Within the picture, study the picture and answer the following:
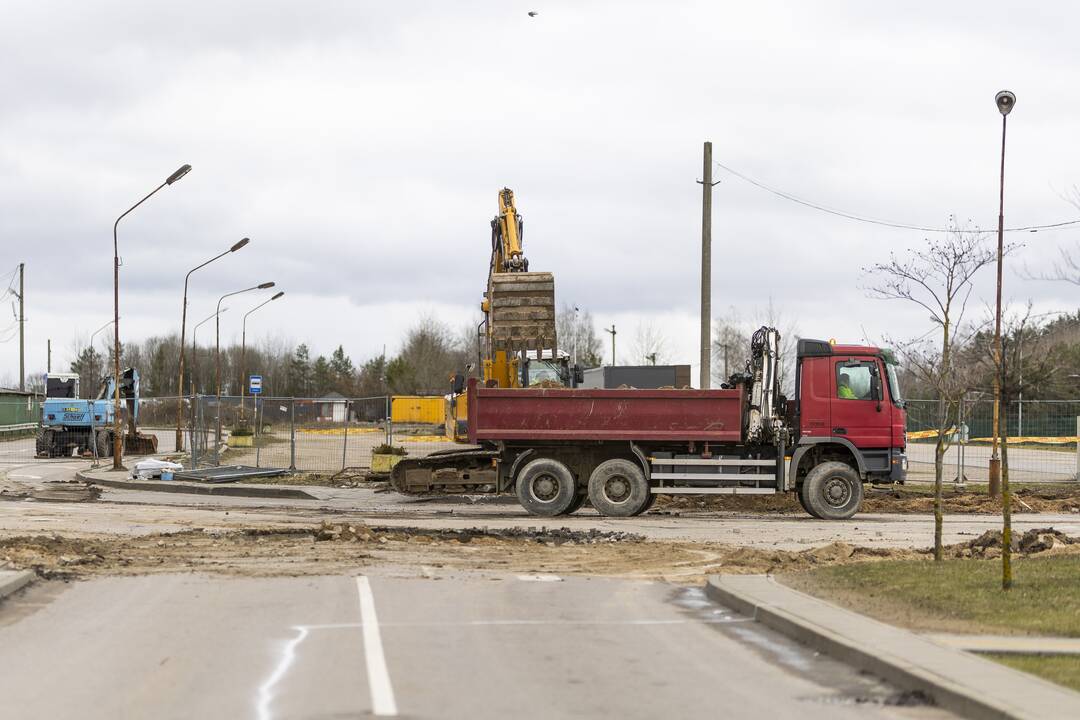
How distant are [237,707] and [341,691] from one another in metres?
0.70

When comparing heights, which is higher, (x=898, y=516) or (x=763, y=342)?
(x=763, y=342)

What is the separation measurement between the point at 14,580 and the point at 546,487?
1219 centimetres

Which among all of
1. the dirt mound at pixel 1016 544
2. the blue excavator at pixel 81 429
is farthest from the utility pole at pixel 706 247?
the blue excavator at pixel 81 429

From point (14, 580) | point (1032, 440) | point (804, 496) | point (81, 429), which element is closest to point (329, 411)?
point (81, 429)

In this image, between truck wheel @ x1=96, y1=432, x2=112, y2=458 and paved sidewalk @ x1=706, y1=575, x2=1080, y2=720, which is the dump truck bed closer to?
paved sidewalk @ x1=706, y1=575, x2=1080, y2=720

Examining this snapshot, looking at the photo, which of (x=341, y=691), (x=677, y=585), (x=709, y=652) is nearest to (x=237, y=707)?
(x=341, y=691)

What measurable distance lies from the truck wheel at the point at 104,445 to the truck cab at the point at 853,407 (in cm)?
3138

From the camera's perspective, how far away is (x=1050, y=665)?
28.5 ft

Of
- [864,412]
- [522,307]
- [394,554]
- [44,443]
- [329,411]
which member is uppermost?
[522,307]

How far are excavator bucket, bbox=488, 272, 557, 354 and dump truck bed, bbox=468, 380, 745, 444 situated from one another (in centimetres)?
491

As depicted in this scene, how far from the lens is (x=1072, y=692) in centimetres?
772

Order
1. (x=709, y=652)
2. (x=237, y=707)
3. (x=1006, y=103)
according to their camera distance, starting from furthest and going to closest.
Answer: (x=1006, y=103), (x=709, y=652), (x=237, y=707)

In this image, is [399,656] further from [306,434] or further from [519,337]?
[306,434]

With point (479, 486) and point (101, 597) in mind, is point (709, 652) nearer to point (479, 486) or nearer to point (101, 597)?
point (101, 597)
